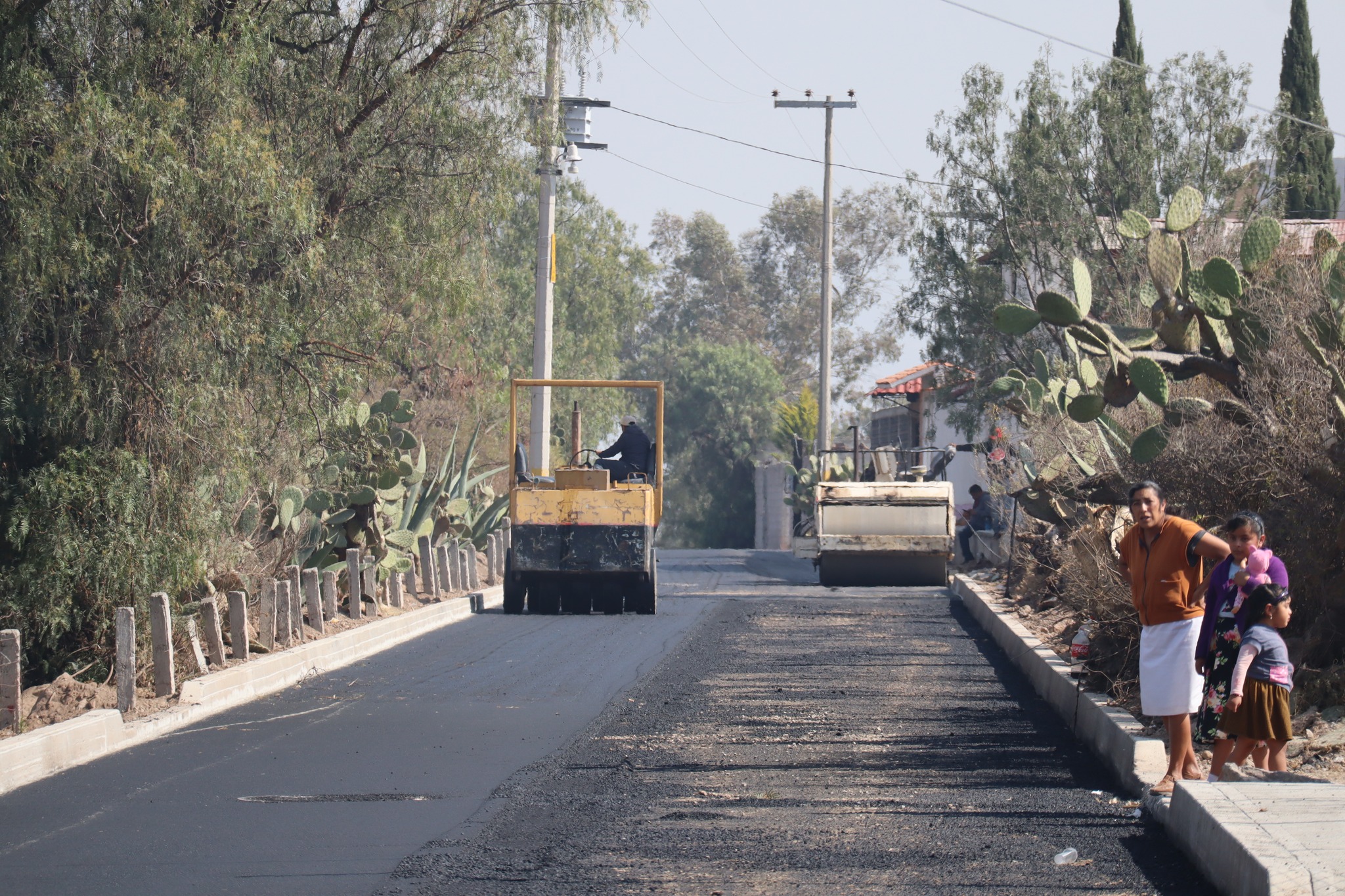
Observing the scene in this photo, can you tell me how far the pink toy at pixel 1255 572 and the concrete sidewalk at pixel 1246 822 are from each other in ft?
3.03

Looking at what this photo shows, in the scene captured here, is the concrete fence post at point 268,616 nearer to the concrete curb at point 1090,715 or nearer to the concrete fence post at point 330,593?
the concrete fence post at point 330,593

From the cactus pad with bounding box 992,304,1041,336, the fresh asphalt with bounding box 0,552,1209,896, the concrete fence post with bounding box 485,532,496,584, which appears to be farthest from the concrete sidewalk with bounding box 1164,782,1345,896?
the concrete fence post with bounding box 485,532,496,584

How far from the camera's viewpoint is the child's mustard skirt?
711 cm

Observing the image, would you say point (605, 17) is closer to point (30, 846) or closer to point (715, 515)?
point (30, 846)

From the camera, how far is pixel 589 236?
47188 millimetres

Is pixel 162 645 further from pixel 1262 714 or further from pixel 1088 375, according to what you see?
pixel 1088 375

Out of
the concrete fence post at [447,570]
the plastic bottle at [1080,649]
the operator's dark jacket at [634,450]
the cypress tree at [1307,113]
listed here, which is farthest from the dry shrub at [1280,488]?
the cypress tree at [1307,113]

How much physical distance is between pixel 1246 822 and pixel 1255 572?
1.65m

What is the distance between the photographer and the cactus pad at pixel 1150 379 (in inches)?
428

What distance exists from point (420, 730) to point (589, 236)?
126 feet

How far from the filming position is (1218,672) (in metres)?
7.33

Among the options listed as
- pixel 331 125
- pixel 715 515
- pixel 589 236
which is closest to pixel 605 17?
pixel 331 125

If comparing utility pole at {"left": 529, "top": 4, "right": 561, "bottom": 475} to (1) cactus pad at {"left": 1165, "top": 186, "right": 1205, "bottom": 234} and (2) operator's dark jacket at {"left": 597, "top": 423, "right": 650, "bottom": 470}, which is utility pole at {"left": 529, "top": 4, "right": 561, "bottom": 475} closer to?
(2) operator's dark jacket at {"left": 597, "top": 423, "right": 650, "bottom": 470}

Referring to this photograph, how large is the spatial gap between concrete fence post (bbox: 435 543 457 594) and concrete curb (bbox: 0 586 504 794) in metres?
3.18
